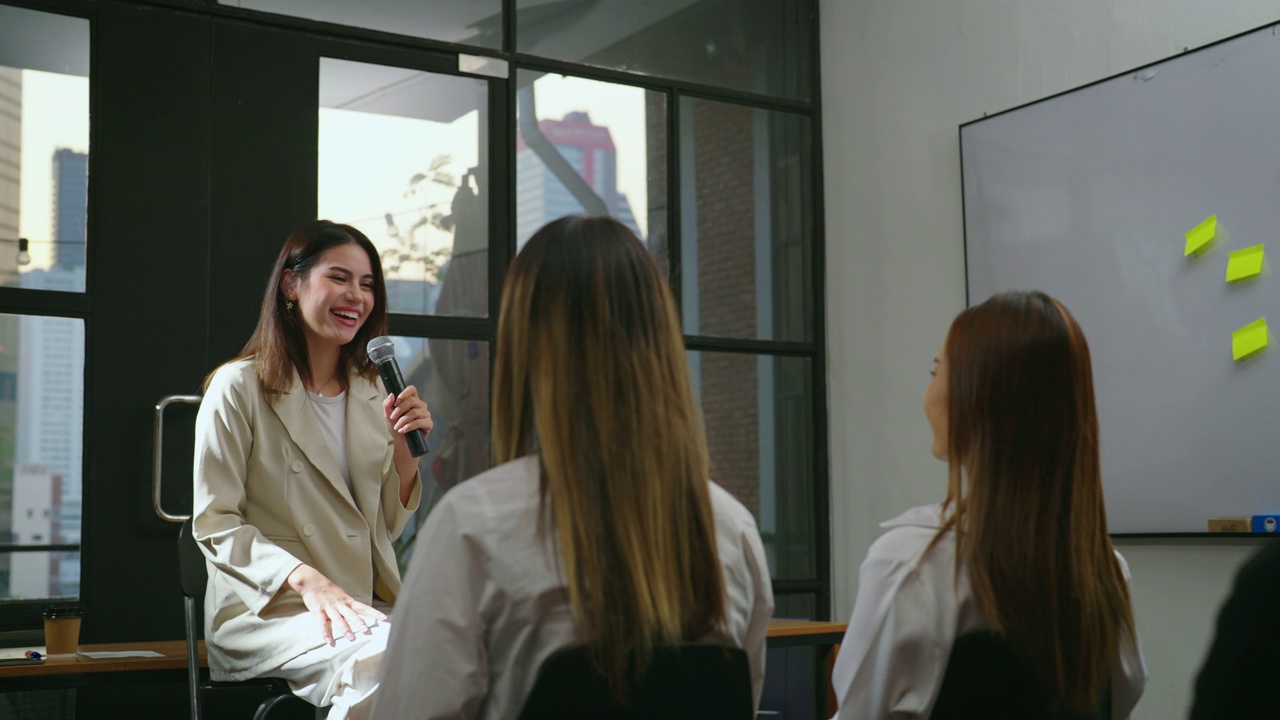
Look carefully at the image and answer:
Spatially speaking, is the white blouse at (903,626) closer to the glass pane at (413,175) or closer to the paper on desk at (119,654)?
the paper on desk at (119,654)

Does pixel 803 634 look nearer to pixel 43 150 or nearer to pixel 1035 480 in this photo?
pixel 1035 480

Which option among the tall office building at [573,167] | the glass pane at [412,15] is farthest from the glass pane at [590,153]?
the glass pane at [412,15]

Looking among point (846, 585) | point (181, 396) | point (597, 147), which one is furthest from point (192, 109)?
point (846, 585)

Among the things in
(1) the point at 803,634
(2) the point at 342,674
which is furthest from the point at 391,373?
(1) the point at 803,634

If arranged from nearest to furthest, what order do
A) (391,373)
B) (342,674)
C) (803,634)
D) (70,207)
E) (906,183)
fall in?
(342,674) → (391,373) → (803,634) → (70,207) → (906,183)

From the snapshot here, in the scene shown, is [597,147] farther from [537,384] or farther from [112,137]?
[537,384]

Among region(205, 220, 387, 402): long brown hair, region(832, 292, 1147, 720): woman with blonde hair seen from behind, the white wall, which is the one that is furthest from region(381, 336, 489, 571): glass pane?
region(832, 292, 1147, 720): woman with blonde hair seen from behind

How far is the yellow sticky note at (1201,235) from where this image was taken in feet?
Answer: 13.9

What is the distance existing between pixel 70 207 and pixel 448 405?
156cm

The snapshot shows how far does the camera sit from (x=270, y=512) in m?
2.80

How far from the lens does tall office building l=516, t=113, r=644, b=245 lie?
17.4 ft

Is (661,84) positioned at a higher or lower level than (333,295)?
A: higher

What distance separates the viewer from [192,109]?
4.53m

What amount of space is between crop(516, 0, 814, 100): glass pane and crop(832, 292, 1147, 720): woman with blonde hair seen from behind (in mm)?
4029
